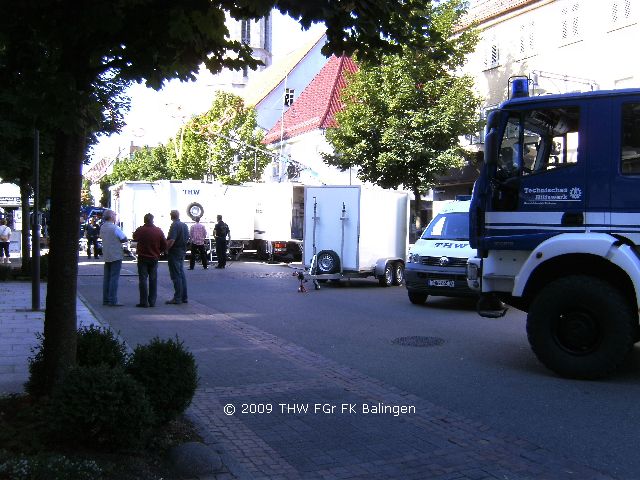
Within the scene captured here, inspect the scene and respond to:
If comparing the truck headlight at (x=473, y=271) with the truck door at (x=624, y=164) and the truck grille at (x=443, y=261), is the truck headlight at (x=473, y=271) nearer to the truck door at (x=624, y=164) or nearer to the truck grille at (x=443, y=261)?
the truck door at (x=624, y=164)

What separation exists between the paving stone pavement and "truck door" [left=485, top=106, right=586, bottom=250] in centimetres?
243

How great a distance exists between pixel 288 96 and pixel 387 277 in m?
40.1

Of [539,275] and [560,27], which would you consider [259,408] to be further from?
[560,27]

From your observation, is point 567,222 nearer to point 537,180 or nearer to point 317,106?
point 537,180

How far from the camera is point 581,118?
758cm

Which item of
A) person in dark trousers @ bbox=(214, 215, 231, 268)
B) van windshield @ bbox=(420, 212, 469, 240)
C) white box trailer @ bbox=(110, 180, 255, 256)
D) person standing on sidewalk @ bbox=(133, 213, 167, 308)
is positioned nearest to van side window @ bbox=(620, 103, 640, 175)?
van windshield @ bbox=(420, 212, 469, 240)

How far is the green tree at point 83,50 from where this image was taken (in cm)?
459

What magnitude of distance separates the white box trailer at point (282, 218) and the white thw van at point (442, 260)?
1329 cm

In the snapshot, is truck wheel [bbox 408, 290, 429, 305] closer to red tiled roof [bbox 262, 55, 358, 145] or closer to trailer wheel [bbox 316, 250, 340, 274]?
trailer wheel [bbox 316, 250, 340, 274]

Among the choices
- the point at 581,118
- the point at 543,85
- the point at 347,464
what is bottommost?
the point at 347,464

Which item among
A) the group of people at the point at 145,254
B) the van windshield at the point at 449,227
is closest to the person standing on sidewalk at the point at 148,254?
the group of people at the point at 145,254

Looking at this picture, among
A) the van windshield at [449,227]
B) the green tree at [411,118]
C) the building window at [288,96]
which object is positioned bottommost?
the van windshield at [449,227]

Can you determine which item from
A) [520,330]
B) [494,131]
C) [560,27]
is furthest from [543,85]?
[494,131]

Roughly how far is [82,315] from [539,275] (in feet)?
24.0
